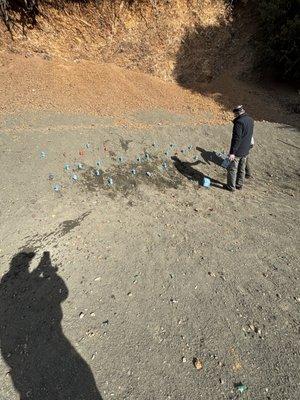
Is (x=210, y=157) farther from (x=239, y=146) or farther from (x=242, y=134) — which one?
(x=242, y=134)

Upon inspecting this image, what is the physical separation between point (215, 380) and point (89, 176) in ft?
17.7

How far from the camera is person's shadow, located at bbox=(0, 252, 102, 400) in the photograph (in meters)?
3.71

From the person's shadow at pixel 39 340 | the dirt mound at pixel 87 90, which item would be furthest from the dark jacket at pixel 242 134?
the dirt mound at pixel 87 90

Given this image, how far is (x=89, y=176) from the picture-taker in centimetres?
795

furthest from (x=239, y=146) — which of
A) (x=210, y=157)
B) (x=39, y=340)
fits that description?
(x=39, y=340)

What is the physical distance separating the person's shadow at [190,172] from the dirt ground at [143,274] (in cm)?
4

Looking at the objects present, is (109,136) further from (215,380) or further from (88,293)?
(215,380)

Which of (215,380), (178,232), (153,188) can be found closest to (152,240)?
(178,232)

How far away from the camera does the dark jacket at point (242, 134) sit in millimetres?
6852

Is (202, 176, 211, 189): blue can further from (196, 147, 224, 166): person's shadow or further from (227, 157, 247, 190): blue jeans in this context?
(196, 147, 224, 166): person's shadow

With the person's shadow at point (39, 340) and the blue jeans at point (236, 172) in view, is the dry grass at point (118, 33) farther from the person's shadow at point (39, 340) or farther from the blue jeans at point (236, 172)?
the person's shadow at point (39, 340)

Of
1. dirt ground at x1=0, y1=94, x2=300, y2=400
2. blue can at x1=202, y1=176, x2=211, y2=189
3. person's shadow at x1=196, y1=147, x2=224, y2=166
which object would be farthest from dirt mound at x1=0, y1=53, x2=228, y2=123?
blue can at x1=202, y1=176, x2=211, y2=189

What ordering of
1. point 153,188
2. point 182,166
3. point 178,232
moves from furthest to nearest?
point 182,166 < point 153,188 < point 178,232

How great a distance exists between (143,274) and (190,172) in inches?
158
